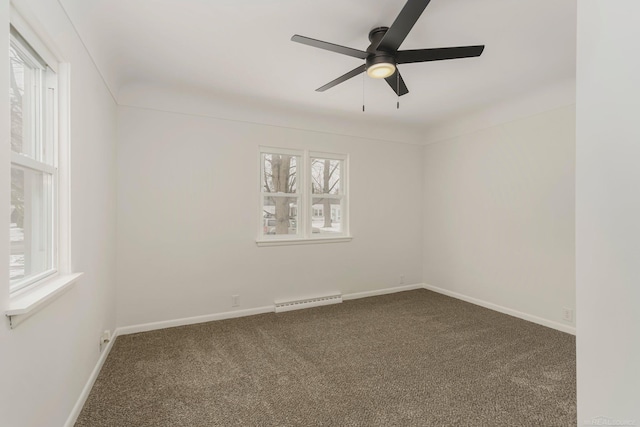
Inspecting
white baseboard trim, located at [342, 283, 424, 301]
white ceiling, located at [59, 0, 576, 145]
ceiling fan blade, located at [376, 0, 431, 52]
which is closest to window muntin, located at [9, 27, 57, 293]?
white ceiling, located at [59, 0, 576, 145]

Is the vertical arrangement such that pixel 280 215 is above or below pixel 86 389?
above

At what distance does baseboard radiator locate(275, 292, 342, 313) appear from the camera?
4.07m

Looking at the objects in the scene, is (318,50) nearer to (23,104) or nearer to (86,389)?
(23,104)

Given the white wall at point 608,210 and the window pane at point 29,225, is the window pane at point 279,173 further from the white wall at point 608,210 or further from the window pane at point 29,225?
the white wall at point 608,210

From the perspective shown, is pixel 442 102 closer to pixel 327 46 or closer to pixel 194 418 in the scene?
pixel 327 46

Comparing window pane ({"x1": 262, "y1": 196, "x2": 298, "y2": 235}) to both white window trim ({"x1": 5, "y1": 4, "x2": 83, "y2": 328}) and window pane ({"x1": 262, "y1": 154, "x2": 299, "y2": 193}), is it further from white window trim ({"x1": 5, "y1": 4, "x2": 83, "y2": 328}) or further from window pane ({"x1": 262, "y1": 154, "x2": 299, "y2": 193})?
white window trim ({"x1": 5, "y1": 4, "x2": 83, "y2": 328})

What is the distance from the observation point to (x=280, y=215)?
4.28 m

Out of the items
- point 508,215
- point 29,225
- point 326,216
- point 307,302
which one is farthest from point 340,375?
point 508,215

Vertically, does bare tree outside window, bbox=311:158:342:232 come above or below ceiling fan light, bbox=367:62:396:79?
below

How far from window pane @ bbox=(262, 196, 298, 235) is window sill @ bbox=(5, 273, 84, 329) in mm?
2453

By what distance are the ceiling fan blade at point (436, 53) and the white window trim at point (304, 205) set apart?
229 cm

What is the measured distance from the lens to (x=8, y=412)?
4.01 feet

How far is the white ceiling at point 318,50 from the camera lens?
6.86 feet

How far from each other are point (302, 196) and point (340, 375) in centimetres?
244
